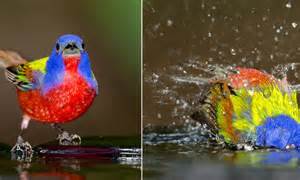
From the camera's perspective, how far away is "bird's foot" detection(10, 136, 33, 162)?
4.38ft

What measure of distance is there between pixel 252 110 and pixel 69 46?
57 cm

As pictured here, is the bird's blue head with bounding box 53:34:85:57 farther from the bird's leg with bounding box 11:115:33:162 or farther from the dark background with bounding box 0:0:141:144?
the bird's leg with bounding box 11:115:33:162

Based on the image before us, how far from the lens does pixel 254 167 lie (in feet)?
4.15

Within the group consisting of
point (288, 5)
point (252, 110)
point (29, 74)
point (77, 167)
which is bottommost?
point (77, 167)

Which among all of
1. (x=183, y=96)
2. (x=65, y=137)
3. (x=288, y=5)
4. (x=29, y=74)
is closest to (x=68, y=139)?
(x=65, y=137)

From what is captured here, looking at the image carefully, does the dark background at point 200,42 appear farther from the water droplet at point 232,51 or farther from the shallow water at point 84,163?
the shallow water at point 84,163

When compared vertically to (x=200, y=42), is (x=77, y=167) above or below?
below

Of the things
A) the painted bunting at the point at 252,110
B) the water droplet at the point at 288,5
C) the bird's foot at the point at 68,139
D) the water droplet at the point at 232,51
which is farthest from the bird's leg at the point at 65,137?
the water droplet at the point at 288,5

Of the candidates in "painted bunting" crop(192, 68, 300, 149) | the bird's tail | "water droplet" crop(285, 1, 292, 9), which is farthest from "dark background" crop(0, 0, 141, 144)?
"water droplet" crop(285, 1, 292, 9)

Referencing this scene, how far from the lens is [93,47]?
135 centimetres

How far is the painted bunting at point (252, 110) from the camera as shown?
136 centimetres

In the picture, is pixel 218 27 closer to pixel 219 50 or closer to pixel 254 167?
pixel 219 50

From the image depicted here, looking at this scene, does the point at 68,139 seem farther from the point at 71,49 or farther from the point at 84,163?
the point at 71,49

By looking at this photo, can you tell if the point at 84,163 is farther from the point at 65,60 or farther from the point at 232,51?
the point at 232,51
